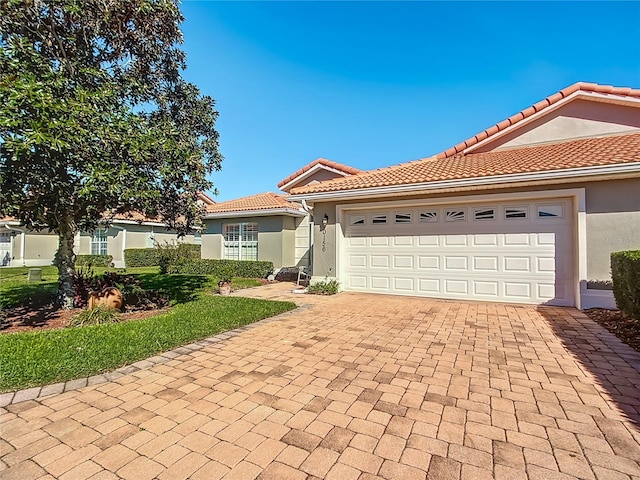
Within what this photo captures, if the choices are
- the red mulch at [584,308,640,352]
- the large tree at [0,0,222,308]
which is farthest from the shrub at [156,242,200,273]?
the red mulch at [584,308,640,352]

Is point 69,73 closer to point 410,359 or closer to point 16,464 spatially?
point 16,464

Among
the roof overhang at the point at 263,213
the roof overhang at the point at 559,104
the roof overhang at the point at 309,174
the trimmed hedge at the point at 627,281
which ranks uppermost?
the roof overhang at the point at 559,104

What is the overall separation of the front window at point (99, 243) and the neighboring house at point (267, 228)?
11694 millimetres

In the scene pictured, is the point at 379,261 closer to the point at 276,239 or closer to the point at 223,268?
the point at 276,239

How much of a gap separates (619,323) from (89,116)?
33.4 ft

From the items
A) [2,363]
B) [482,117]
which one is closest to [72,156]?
[2,363]

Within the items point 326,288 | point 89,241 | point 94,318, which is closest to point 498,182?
point 326,288

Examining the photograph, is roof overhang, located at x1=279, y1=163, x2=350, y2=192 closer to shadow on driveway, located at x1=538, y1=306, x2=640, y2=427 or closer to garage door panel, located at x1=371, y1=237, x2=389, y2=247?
garage door panel, located at x1=371, y1=237, x2=389, y2=247

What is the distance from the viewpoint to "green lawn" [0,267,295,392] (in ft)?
12.5

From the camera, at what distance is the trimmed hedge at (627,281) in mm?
5199

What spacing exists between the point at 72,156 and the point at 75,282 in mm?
4456

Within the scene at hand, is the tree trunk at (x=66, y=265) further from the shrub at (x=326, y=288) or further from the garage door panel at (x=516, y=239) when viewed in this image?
the garage door panel at (x=516, y=239)

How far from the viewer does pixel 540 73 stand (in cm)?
1220

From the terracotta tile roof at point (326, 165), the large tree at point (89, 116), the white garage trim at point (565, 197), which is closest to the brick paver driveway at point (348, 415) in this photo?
the white garage trim at point (565, 197)
